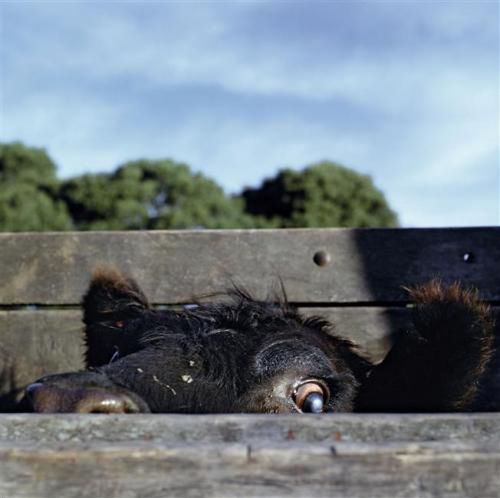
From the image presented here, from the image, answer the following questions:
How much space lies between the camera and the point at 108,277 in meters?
4.56

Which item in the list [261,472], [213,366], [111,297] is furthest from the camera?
[111,297]

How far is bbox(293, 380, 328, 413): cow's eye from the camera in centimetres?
342

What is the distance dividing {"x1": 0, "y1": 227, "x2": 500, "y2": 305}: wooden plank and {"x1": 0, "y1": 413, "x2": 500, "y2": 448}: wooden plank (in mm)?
3132

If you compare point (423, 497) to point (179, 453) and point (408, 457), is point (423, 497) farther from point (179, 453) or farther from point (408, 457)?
point (179, 453)

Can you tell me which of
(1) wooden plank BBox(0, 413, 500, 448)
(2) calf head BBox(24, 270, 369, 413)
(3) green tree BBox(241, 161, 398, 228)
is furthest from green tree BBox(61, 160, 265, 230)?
(1) wooden plank BBox(0, 413, 500, 448)

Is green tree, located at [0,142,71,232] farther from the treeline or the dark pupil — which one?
the dark pupil

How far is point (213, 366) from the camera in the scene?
3.29m

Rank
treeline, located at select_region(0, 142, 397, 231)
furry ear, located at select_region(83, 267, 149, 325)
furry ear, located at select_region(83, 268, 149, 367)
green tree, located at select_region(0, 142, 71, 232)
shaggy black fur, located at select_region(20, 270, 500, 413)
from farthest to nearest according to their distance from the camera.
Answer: treeline, located at select_region(0, 142, 397, 231) → green tree, located at select_region(0, 142, 71, 232) → furry ear, located at select_region(83, 267, 149, 325) → furry ear, located at select_region(83, 268, 149, 367) → shaggy black fur, located at select_region(20, 270, 500, 413)

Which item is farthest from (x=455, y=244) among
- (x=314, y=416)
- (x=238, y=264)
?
(x=314, y=416)

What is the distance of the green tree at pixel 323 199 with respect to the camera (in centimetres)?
2564

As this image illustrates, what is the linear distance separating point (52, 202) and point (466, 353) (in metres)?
21.7

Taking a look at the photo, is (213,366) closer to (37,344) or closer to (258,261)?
(258,261)

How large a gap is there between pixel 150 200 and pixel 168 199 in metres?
0.58

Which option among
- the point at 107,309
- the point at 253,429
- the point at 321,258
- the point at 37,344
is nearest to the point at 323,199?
the point at 321,258
